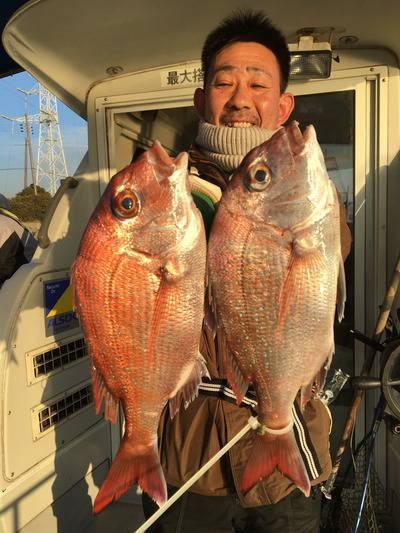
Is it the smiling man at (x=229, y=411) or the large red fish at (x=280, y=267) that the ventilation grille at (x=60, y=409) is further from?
the large red fish at (x=280, y=267)

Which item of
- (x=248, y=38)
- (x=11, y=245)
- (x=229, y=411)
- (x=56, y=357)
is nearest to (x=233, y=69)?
(x=248, y=38)

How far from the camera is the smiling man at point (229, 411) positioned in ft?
5.38

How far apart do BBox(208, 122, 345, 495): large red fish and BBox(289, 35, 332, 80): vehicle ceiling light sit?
2167mm

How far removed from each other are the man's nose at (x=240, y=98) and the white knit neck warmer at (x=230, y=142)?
12 centimetres

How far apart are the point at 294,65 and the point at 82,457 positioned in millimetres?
3374

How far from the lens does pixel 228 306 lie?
51.9 inches

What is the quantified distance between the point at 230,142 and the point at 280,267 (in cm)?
59

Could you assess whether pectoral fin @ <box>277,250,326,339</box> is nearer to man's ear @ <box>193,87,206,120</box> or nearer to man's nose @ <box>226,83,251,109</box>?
man's nose @ <box>226,83,251,109</box>

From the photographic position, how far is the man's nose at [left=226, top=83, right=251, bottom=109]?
1.70 metres

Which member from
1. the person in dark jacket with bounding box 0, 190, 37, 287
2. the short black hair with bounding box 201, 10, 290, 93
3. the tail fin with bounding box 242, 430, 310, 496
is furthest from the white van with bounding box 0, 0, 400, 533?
the tail fin with bounding box 242, 430, 310, 496

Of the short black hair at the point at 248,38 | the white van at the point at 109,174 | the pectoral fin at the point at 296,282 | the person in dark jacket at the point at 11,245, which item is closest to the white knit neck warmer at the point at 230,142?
the short black hair at the point at 248,38

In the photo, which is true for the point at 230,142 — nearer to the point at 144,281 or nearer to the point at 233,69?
the point at 233,69

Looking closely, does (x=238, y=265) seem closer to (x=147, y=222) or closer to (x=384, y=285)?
(x=147, y=222)

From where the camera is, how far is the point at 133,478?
135cm
